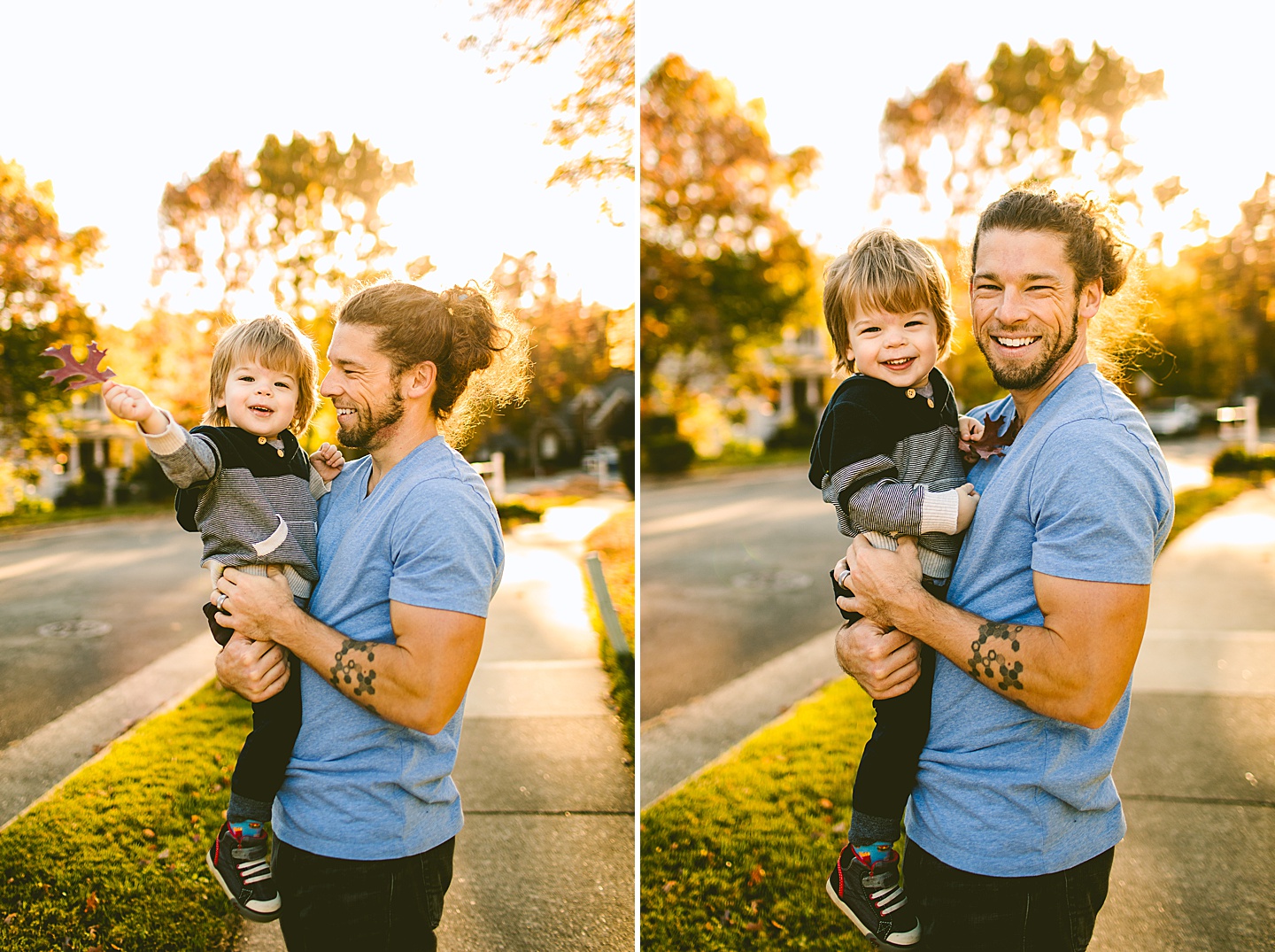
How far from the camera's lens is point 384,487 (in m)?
1.57

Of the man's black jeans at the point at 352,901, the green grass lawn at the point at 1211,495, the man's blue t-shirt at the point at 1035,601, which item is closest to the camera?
the man's blue t-shirt at the point at 1035,601

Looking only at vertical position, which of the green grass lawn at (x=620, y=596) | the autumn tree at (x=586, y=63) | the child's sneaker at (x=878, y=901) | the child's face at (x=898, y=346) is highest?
the autumn tree at (x=586, y=63)

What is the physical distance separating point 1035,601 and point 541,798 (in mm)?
2808

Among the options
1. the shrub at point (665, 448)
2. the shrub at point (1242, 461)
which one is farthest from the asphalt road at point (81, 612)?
the shrub at point (665, 448)

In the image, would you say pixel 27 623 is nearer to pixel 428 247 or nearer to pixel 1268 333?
pixel 428 247

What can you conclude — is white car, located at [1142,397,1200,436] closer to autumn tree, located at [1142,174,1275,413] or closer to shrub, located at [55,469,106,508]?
autumn tree, located at [1142,174,1275,413]

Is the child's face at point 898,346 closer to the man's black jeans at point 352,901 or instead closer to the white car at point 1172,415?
the man's black jeans at point 352,901

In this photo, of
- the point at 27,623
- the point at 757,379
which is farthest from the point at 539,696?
the point at 757,379

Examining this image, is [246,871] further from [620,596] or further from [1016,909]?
[620,596]

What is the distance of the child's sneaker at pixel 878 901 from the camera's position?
1.63 metres

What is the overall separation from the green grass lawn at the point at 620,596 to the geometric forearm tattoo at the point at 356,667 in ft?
8.86

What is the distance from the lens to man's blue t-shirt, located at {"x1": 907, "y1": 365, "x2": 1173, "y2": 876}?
126 cm

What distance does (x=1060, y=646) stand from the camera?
1298 millimetres

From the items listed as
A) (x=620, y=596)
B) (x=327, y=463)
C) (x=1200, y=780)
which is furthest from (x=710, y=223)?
(x=327, y=463)
